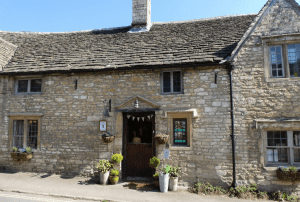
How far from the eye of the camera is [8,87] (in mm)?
9625

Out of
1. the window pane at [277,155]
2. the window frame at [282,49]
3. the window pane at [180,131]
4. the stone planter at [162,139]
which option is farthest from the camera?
the window pane at [180,131]

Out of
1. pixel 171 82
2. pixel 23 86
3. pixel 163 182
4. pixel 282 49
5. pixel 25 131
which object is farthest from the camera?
pixel 23 86

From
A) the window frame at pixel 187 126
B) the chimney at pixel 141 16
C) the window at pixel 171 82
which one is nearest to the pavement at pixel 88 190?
the window frame at pixel 187 126

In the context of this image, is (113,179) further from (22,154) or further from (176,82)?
(176,82)

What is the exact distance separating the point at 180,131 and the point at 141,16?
7.44m

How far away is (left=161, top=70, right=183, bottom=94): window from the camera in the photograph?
8.34m

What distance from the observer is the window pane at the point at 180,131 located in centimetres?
A: 815

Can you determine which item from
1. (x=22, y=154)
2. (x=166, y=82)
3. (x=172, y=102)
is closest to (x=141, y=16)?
(x=166, y=82)

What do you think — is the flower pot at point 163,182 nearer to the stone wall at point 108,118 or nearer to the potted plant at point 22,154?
the stone wall at point 108,118

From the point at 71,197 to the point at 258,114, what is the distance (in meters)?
7.16

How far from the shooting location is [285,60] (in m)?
7.46

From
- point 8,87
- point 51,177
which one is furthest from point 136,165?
point 8,87

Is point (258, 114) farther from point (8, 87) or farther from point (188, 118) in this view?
point (8, 87)

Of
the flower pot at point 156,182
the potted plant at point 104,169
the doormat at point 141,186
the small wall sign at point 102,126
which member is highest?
the small wall sign at point 102,126
